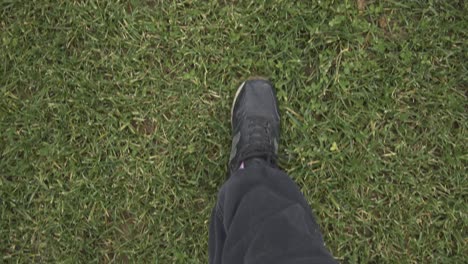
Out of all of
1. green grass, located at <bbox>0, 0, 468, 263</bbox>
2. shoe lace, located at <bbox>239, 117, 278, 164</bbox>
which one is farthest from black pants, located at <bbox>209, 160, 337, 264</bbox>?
green grass, located at <bbox>0, 0, 468, 263</bbox>

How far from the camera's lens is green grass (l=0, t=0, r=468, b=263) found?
8.07ft

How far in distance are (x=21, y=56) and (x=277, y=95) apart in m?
1.46

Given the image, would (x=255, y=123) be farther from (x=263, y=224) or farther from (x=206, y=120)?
(x=263, y=224)

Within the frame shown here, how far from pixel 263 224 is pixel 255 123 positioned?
806mm

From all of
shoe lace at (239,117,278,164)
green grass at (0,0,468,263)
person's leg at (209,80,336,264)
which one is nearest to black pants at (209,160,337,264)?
person's leg at (209,80,336,264)

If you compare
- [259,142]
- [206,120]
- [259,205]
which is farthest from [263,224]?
[206,120]

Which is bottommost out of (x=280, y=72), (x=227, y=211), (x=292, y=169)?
(x=292, y=169)

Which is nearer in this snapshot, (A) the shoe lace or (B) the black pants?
(B) the black pants

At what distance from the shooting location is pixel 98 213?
2.53m

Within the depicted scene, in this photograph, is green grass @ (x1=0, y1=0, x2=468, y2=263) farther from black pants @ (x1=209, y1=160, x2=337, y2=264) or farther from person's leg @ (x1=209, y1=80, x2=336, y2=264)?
black pants @ (x1=209, y1=160, x2=337, y2=264)

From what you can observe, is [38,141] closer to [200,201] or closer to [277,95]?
[200,201]

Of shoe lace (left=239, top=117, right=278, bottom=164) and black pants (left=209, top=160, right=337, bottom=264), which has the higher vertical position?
black pants (left=209, top=160, right=337, bottom=264)

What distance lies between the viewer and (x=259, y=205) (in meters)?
1.91

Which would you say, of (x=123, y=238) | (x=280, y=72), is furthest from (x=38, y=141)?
(x=280, y=72)
